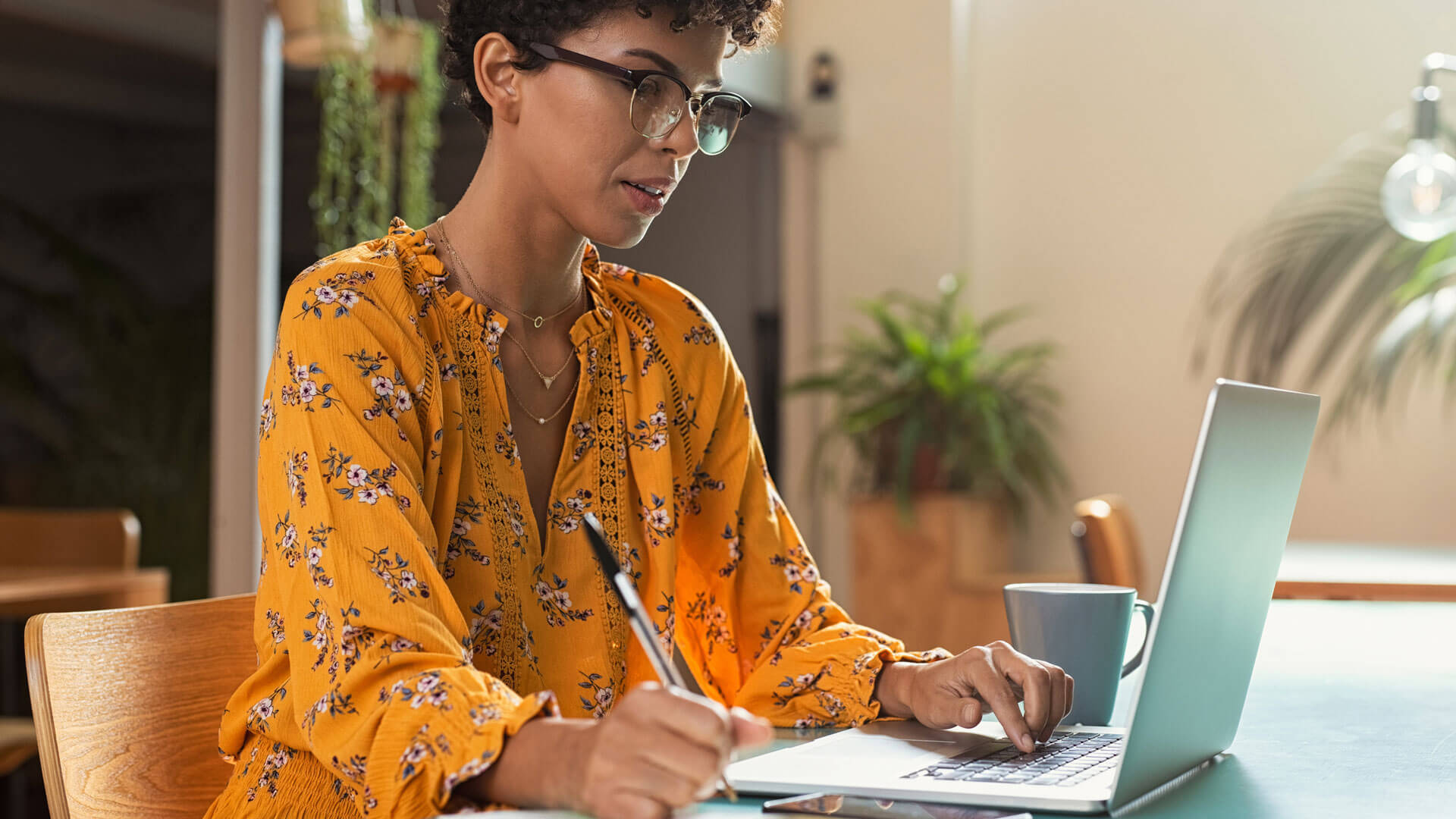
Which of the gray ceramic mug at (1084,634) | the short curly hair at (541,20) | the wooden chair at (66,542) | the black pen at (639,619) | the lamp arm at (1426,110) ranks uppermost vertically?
the lamp arm at (1426,110)

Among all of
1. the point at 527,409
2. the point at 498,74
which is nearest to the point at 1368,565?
the point at 527,409

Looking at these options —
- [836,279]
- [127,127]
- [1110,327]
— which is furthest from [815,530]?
[127,127]

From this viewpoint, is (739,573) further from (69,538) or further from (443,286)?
(69,538)

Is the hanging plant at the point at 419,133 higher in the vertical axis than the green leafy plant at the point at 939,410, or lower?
higher

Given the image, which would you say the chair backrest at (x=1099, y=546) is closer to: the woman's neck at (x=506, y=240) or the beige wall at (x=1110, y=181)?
the woman's neck at (x=506, y=240)

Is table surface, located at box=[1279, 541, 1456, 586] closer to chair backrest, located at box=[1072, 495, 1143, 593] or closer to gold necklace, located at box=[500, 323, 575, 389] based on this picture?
chair backrest, located at box=[1072, 495, 1143, 593]

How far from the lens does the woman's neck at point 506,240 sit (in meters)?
1.22

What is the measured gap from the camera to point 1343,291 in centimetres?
439

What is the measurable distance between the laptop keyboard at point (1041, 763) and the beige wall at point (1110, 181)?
156 inches

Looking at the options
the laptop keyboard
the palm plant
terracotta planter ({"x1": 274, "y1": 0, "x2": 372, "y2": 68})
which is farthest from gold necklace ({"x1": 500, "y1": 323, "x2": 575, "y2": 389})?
the palm plant

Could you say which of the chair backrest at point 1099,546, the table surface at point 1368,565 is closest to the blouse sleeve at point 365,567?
the table surface at point 1368,565

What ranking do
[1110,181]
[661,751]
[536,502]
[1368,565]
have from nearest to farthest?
[661,751] → [536,502] → [1368,565] → [1110,181]

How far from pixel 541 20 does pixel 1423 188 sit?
2617mm

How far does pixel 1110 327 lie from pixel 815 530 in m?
1.33
